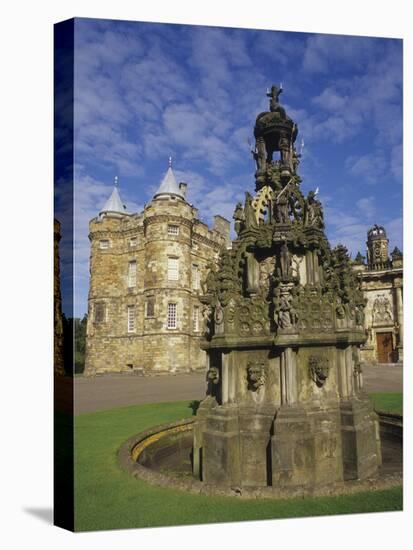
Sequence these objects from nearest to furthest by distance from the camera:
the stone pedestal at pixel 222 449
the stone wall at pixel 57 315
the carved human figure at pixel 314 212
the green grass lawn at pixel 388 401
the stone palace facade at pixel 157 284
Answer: the stone wall at pixel 57 315 → the stone pedestal at pixel 222 449 → the carved human figure at pixel 314 212 → the green grass lawn at pixel 388 401 → the stone palace facade at pixel 157 284

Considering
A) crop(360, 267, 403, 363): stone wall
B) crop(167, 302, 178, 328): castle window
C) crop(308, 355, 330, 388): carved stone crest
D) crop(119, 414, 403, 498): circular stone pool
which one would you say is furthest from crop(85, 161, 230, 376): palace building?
crop(308, 355, 330, 388): carved stone crest

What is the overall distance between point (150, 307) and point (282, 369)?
2670 cm

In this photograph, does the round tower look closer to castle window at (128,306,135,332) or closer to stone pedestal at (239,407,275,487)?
castle window at (128,306,135,332)

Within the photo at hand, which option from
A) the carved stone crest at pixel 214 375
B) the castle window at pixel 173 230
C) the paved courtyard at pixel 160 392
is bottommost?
the paved courtyard at pixel 160 392

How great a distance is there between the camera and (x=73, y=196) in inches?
251

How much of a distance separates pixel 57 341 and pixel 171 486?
2.46 m

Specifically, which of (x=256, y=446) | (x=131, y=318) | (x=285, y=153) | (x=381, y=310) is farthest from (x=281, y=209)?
(x=131, y=318)

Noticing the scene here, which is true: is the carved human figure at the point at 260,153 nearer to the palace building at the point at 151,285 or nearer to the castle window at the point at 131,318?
the palace building at the point at 151,285

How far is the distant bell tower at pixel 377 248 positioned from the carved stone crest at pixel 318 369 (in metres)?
22.2

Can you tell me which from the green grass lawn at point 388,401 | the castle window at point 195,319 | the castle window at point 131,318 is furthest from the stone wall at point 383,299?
the castle window at point 131,318

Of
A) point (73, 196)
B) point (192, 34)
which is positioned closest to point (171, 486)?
point (73, 196)

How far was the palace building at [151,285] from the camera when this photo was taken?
32125 mm

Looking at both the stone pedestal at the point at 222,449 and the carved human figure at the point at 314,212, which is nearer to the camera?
the stone pedestal at the point at 222,449

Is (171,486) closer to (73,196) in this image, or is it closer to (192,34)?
(73,196)
